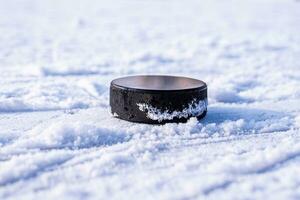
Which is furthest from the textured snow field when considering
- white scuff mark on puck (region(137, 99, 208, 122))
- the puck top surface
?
the puck top surface

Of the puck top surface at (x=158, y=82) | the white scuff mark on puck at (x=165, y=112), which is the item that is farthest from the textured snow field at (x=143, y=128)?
the puck top surface at (x=158, y=82)

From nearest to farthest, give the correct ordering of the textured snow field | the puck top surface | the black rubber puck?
the textured snow field
the black rubber puck
the puck top surface

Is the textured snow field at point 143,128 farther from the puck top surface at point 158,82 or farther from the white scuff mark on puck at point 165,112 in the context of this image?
the puck top surface at point 158,82

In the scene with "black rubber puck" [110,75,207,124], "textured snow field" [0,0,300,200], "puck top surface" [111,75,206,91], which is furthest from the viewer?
"puck top surface" [111,75,206,91]

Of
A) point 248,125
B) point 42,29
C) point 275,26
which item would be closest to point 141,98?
point 248,125

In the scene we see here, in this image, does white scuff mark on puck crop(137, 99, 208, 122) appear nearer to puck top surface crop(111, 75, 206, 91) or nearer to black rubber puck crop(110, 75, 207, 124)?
black rubber puck crop(110, 75, 207, 124)
